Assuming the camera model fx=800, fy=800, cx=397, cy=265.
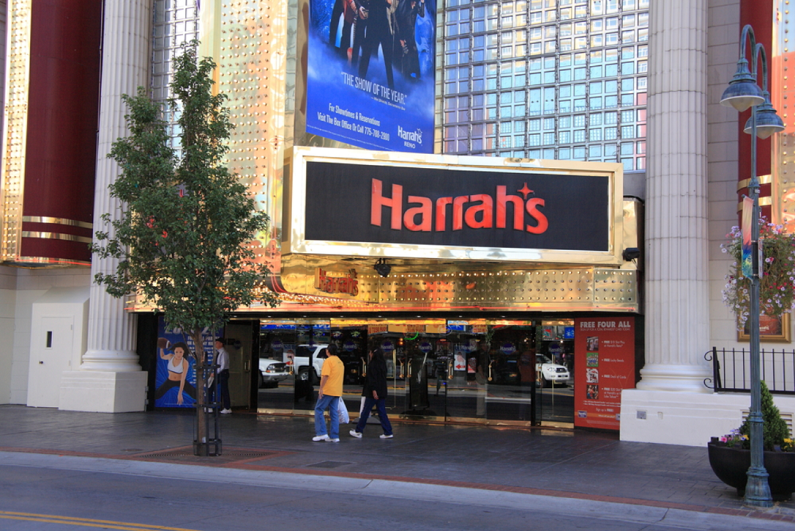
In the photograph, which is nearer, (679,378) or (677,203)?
(679,378)

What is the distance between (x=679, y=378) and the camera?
15.3 metres

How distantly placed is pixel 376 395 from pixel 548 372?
14.8ft

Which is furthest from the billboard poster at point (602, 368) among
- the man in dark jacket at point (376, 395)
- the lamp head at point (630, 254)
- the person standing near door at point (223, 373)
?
the person standing near door at point (223, 373)

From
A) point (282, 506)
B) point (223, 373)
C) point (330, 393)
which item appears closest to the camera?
point (282, 506)

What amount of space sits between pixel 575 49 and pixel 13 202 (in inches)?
592

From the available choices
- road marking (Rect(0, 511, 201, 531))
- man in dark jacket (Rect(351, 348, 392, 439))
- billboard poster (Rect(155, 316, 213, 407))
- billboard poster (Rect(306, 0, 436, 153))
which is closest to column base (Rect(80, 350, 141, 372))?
billboard poster (Rect(155, 316, 213, 407))

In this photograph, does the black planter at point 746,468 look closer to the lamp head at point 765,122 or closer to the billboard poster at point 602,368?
the lamp head at point 765,122

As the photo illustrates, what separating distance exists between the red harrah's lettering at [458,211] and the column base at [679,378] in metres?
3.61

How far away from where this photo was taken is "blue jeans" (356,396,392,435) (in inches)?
609

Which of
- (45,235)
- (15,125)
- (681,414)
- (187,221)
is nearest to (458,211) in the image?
(187,221)

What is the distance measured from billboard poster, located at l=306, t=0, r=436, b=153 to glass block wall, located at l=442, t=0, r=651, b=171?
814 millimetres

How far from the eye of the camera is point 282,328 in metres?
21.2

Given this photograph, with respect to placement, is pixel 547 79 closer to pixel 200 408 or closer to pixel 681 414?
pixel 681 414

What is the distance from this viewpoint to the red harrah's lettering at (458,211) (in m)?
14.7
